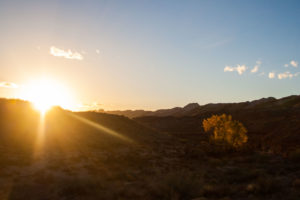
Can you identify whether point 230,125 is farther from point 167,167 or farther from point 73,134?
point 73,134

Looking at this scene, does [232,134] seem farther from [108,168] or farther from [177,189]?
[177,189]

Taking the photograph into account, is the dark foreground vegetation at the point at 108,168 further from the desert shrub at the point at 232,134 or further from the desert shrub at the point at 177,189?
the desert shrub at the point at 232,134

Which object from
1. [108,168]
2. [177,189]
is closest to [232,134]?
[108,168]

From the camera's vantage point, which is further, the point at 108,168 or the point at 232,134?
the point at 232,134

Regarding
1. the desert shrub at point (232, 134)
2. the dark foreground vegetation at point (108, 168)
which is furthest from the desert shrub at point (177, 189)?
the desert shrub at point (232, 134)

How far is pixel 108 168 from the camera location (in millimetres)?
18391

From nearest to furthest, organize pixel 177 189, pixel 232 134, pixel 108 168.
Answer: pixel 177 189
pixel 108 168
pixel 232 134

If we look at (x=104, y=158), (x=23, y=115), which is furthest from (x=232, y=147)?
(x=23, y=115)

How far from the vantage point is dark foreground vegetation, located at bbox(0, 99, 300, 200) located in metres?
11.3

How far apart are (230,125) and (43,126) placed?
24.0 m

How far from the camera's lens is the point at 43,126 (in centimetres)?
3086

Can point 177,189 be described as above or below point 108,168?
above

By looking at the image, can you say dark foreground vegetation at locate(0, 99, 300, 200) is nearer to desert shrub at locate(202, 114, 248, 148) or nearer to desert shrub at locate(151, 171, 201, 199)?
desert shrub at locate(151, 171, 201, 199)

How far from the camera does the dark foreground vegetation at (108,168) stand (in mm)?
11266
